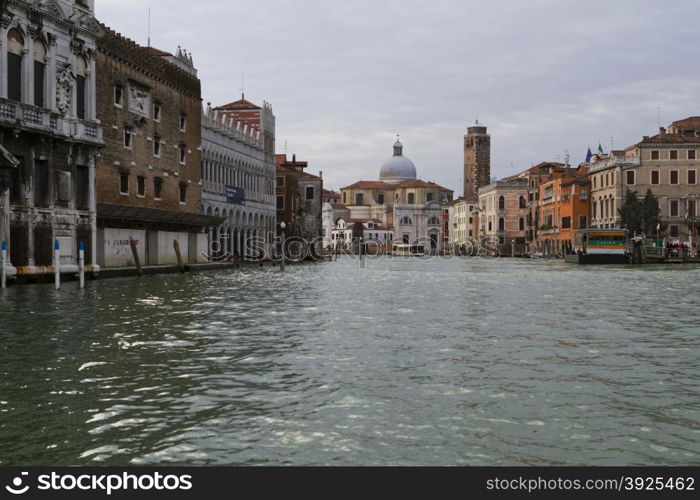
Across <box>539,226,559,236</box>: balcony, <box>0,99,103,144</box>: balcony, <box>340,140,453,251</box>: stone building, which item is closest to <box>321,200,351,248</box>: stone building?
<box>340,140,453,251</box>: stone building

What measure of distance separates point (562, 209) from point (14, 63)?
72938 millimetres

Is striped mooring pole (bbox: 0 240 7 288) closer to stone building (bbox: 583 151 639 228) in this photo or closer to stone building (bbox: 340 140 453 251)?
stone building (bbox: 583 151 639 228)

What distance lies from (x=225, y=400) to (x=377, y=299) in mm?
13232

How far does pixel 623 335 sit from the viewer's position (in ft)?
41.4

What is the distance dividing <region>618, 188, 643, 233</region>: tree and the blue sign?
32074mm

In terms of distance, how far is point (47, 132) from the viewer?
88.9 ft

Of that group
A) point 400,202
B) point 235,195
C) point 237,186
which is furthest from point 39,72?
point 400,202

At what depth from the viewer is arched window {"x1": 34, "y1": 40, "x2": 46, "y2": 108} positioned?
27469mm

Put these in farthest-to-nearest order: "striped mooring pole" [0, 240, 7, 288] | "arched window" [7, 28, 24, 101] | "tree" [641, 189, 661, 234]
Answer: "tree" [641, 189, 661, 234], "arched window" [7, 28, 24, 101], "striped mooring pole" [0, 240, 7, 288]

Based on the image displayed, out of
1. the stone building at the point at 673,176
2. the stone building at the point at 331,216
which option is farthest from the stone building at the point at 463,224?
the stone building at the point at 673,176

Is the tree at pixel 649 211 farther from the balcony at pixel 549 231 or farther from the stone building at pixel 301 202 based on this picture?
the stone building at pixel 301 202

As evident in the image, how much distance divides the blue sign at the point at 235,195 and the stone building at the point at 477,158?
90.2 metres

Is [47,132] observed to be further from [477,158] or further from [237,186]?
[477,158]
